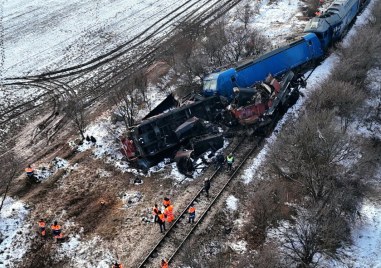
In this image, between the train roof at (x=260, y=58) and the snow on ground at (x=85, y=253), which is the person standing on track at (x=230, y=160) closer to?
the train roof at (x=260, y=58)

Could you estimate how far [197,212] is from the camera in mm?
18141

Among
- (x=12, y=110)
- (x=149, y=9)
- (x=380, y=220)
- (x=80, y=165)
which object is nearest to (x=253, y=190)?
(x=380, y=220)

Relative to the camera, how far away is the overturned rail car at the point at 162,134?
69.7 feet

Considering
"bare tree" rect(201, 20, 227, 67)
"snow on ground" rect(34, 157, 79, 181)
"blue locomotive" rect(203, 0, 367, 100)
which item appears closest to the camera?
"snow on ground" rect(34, 157, 79, 181)

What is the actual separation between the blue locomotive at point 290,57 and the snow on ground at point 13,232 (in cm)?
1219

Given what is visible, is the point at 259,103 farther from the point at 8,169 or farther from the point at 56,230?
the point at 8,169

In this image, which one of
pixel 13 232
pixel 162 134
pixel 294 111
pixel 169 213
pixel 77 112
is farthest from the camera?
pixel 77 112

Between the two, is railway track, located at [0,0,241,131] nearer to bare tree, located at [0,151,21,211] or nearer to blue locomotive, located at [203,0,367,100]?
bare tree, located at [0,151,21,211]

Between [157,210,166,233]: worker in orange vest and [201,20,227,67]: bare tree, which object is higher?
[201,20,227,67]: bare tree

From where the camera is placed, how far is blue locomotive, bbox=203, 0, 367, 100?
2447 cm

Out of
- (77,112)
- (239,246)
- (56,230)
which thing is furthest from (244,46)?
(56,230)

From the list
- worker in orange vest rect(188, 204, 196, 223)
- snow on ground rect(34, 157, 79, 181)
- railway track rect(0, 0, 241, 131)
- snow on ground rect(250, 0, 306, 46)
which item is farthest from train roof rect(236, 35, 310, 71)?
snow on ground rect(34, 157, 79, 181)

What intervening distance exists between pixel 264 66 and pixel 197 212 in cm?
1186

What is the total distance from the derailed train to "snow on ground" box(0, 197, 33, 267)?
5.89 meters
